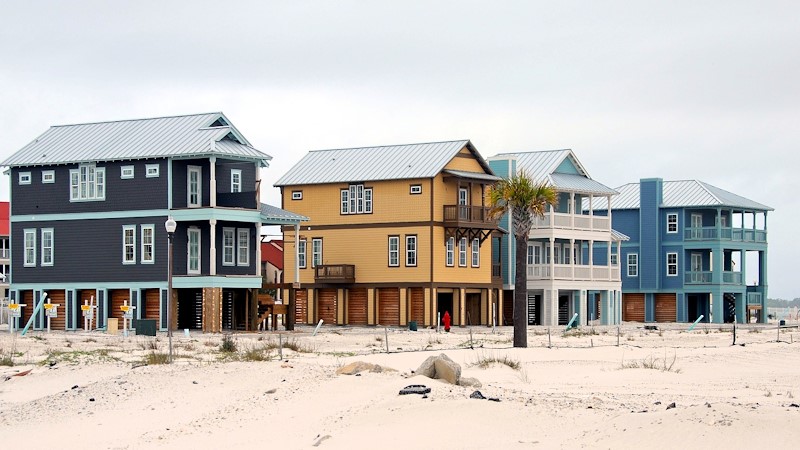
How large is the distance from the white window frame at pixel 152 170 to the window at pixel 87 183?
89.9 inches

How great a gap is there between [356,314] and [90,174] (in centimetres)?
1508

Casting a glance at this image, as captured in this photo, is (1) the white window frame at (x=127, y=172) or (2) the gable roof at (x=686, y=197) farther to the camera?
(2) the gable roof at (x=686, y=197)

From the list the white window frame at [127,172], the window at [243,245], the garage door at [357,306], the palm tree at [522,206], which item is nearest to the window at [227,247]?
the window at [243,245]

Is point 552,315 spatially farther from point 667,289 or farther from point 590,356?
point 590,356

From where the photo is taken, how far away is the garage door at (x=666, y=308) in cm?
7931

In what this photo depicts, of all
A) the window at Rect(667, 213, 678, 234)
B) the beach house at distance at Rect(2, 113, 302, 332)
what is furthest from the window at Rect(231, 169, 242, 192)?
the window at Rect(667, 213, 678, 234)

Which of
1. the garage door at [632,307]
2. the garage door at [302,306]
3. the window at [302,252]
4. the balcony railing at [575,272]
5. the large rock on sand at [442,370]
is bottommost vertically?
the garage door at [632,307]

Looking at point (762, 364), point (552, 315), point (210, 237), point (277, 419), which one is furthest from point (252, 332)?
point (277, 419)

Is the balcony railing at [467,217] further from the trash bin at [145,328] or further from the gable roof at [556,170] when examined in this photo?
the trash bin at [145,328]

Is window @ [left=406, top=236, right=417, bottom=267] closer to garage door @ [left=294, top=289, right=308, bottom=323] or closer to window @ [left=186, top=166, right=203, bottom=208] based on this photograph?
garage door @ [left=294, top=289, right=308, bottom=323]

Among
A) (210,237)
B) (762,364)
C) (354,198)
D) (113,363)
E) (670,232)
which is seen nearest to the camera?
(113,363)

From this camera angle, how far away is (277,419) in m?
23.3

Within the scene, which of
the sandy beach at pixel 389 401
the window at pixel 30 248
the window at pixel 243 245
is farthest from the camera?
the window at pixel 30 248

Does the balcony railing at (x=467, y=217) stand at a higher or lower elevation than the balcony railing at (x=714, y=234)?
higher
